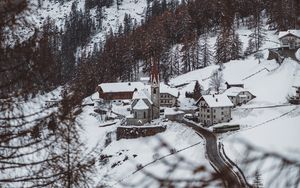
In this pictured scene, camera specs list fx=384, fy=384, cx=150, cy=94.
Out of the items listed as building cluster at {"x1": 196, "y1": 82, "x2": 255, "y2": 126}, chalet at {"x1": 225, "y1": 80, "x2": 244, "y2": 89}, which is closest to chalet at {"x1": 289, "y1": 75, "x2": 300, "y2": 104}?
building cluster at {"x1": 196, "y1": 82, "x2": 255, "y2": 126}

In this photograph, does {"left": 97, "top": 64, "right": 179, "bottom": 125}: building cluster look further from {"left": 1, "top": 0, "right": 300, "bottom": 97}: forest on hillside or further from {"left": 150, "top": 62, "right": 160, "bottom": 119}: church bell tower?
{"left": 1, "top": 0, "right": 300, "bottom": 97}: forest on hillside

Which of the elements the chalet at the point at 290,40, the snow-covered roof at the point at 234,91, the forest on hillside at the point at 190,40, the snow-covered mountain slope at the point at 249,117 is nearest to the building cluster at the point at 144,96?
the snow-covered mountain slope at the point at 249,117

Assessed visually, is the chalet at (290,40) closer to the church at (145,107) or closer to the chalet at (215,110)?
the chalet at (215,110)

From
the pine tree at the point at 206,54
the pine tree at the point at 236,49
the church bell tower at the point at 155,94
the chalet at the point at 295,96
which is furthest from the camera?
the pine tree at the point at 206,54

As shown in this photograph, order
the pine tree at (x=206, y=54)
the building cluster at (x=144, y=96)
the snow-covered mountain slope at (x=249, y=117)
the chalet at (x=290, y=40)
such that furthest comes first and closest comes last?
the pine tree at (x=206, y=54) → the chalet at (x=290, y=40) → the building cluster at (x=144, y=96) → the snow-covered mountain slope at (x=249, y=117)

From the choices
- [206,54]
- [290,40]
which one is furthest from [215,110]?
→ [206,54]

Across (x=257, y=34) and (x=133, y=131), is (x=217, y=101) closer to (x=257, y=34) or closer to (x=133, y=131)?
(x=133, y=131)
